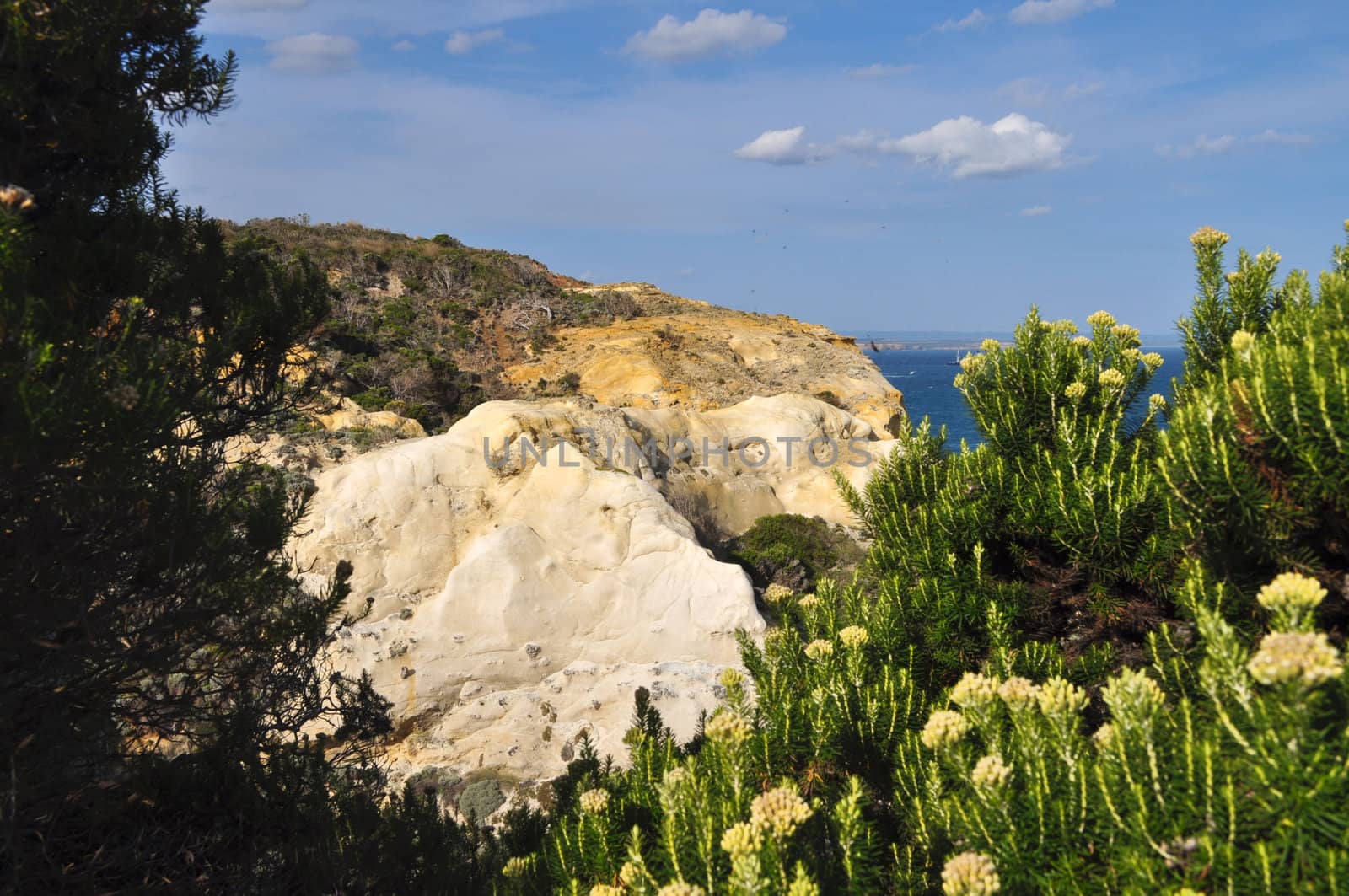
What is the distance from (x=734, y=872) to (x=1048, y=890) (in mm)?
916

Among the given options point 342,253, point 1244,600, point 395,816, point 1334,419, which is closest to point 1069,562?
point 1244,600

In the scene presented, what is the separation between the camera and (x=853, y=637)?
4340mm

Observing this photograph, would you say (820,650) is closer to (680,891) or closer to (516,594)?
(680,891)

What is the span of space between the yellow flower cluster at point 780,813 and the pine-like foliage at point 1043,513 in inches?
94.1

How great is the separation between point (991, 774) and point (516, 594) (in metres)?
11.9

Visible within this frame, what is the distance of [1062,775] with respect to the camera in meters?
2.61

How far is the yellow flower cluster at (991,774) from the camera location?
259cm

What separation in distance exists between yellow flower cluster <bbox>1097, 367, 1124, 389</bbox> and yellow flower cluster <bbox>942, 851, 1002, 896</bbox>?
3.49 m

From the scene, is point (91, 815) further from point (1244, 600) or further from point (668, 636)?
point (668, 636)

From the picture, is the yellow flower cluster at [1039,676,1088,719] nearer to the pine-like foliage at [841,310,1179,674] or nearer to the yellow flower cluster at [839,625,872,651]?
the yellow flower cluster at [839,625,872,651]

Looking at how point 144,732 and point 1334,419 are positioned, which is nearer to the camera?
point 1334,419

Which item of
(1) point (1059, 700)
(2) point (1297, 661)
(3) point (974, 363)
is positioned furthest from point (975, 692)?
(3) point (974, 363)

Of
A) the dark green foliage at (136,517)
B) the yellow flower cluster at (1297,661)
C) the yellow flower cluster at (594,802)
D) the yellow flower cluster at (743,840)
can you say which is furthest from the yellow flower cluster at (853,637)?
the dark green foliage at (136,517)

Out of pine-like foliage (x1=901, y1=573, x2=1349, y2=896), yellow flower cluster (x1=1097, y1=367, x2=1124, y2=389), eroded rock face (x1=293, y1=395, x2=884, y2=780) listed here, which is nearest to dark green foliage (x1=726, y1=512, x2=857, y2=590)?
eroded rock face (x1=293, y1=395, x2=884, y2=780)
